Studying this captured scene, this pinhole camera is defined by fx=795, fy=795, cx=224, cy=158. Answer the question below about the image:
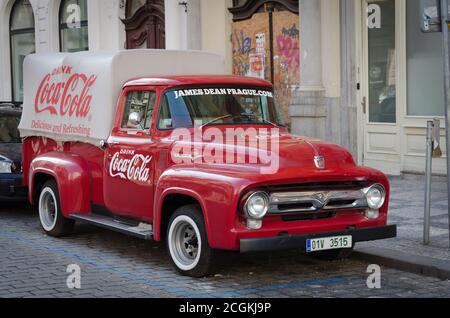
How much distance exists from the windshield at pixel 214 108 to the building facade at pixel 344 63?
5.31 metres

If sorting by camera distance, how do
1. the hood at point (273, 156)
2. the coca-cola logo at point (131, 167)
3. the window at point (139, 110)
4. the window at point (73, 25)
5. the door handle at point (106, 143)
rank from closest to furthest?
the hood at point (273, 156) < the coca-cola logo at point (131, 167) < the window at point (139, 110) < the door handle at point (106, 143) < the window at point (73, 25)

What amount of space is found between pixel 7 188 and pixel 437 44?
7.38m

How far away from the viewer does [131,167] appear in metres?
8.50

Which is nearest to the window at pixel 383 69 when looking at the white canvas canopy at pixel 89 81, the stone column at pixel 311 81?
the stone column at pixel 311 81

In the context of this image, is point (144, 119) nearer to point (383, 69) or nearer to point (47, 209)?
point (47, 209)

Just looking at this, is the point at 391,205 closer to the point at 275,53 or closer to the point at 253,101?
the point at 253,101

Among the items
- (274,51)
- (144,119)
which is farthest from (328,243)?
(274,51)

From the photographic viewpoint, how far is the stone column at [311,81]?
576 inches

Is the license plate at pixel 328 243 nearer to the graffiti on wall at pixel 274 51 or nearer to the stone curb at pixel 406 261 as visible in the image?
the stone curb at pixel 406 261

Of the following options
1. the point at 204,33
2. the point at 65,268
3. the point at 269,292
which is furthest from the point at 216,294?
the point at 204,33

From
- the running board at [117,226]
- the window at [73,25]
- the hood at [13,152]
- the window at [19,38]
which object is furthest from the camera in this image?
the window at [19,38]

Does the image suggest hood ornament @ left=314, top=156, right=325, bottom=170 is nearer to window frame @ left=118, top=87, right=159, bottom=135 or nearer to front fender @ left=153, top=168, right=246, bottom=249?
front fender @ left=153, top=168, right=246, bottom=249

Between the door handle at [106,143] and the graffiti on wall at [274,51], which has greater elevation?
the graffiti on wall at [274,51]

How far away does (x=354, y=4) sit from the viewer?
572 inches
